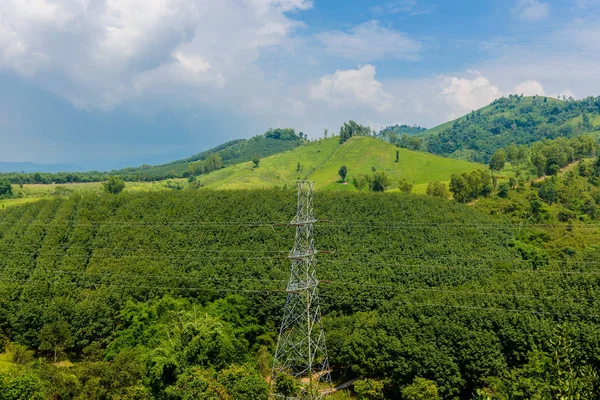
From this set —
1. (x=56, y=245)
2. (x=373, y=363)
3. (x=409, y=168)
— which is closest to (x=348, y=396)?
(x=373, y=363)

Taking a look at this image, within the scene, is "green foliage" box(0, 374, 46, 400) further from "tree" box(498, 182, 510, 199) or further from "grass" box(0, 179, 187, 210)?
"tree" box(498, 182, 510, 199)

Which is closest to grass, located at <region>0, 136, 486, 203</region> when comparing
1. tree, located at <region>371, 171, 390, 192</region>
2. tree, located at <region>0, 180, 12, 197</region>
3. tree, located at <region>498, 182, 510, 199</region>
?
tree, located at <region>0, 180, 12, 197</region>

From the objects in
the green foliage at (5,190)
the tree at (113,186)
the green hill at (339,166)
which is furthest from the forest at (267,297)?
the green hill at (339,166)

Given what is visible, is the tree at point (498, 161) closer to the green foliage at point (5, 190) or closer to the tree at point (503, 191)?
the tree at point (503, 191)

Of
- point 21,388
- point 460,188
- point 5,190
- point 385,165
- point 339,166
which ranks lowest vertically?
point 21,388

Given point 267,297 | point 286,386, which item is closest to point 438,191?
point 267,297

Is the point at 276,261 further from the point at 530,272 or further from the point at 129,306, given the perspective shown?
the point at 530,272

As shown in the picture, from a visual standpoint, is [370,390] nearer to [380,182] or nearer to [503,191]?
[503,191]
